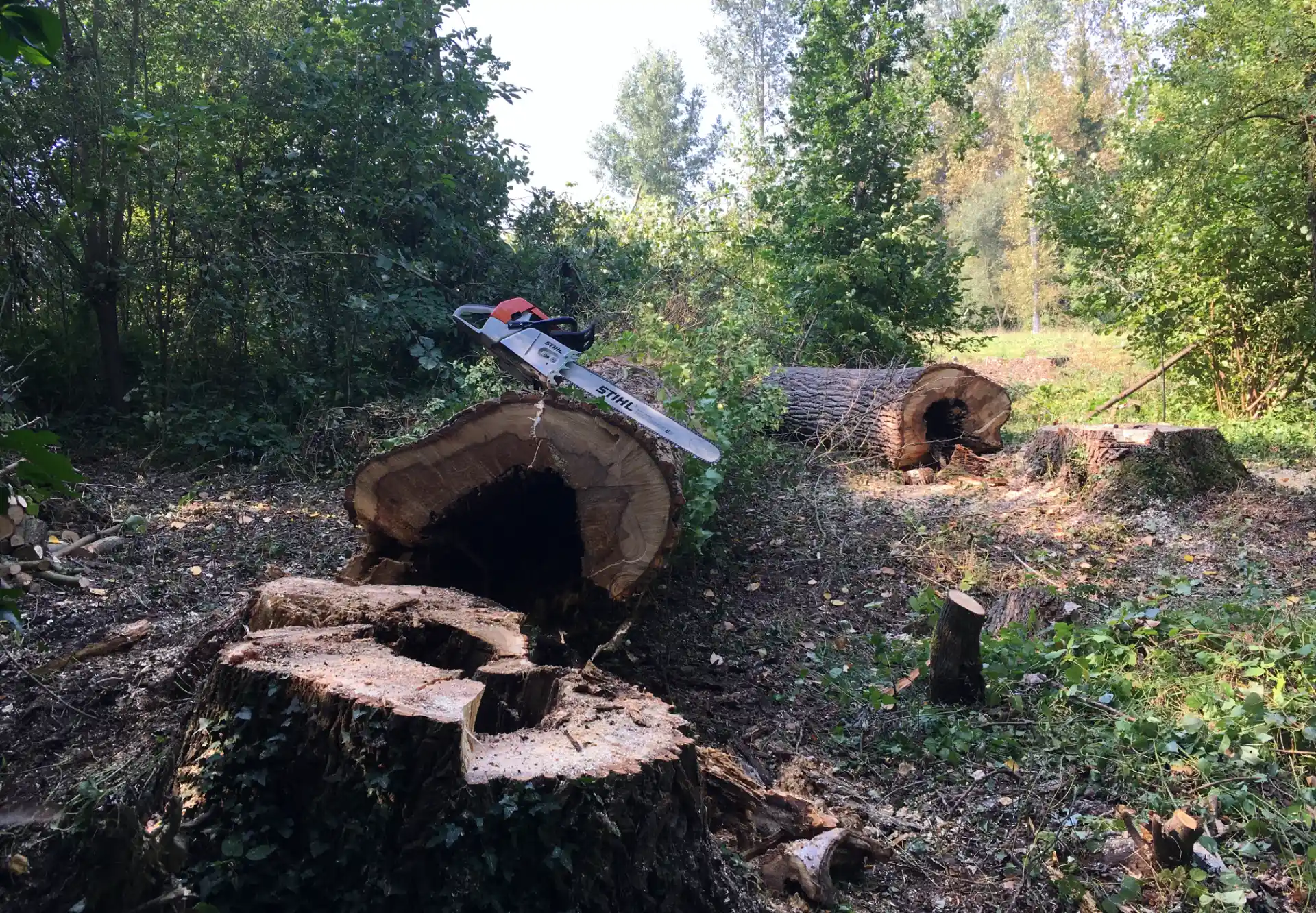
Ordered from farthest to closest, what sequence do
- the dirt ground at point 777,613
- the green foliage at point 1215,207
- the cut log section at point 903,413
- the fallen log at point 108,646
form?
the green foliage at point 1215,207 < the cut log section at point 903,413 < the fallen log at point 108,646 < the dirt ground at point 777,613

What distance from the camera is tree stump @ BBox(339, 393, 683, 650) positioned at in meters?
3.20

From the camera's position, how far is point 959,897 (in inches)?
88.0

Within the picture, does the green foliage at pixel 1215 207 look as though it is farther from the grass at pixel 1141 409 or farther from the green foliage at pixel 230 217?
the green foliage at pixel 230 217

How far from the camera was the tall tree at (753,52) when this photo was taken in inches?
1147

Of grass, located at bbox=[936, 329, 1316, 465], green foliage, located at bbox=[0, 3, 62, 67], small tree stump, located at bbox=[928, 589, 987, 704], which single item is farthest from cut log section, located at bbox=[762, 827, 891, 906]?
grass, located at bbox=[936, 329, 1316, 465]

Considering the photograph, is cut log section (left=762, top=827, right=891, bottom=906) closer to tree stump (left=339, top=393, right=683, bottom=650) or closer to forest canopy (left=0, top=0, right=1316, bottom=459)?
tree stump (left=339, top=393, right=683, bottom=650)

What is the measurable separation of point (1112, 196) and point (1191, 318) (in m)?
1.61

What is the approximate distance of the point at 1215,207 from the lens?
27.2 feet

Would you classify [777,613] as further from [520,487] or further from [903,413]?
[903,413]

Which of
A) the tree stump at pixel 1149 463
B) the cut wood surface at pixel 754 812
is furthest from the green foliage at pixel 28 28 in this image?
the tree stump at pixel 1149 463

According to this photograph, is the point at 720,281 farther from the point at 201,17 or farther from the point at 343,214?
the point at 201,17

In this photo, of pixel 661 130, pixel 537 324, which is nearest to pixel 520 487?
pixel 537 324

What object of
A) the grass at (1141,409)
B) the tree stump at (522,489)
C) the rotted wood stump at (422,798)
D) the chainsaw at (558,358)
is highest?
the grass at (1141,409)

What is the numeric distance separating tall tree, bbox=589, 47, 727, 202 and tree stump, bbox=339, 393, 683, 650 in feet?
92.6
